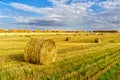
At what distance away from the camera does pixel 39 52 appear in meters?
13.4

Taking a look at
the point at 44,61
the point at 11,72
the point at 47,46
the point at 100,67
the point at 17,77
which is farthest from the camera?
the point at 47,46

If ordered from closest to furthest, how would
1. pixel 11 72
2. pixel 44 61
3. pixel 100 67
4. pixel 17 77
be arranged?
pixel 17 77 < pixel 11 72 < pixel 100 67 < pixel 44 61

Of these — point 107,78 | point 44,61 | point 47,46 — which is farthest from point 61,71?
point 47,46

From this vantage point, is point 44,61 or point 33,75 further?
point 44,61

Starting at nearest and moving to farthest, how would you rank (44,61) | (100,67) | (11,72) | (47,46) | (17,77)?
(17,77) → (11,72) → (100,67) → (44,61) → (47,46)

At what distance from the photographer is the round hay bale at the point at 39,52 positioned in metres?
13.3

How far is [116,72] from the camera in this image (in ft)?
33.9

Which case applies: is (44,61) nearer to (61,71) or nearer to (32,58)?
(32,58)

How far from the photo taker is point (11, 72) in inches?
387

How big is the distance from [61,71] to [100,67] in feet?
6.29

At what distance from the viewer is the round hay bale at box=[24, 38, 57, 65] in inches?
523

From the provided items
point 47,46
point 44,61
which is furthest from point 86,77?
point 47,46

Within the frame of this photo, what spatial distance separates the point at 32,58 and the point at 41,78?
4589 mm

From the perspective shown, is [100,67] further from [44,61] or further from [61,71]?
[44,61]
